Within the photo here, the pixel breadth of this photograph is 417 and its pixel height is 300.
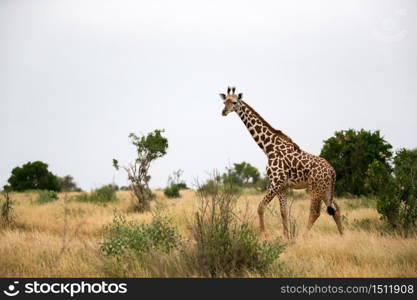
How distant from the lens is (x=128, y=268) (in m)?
6.53

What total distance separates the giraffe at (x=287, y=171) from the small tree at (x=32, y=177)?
2726cm

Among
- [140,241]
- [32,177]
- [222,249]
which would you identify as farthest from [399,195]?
[32,177]

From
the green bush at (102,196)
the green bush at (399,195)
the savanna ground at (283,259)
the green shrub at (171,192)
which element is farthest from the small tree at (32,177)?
the green bush at (399,195)

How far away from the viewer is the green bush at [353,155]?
19.3 metres

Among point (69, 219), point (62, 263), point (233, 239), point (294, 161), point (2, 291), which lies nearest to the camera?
point (2, 291)

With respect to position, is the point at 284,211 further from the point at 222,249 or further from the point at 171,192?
the point at 171,192

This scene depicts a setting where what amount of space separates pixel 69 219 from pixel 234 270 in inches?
320

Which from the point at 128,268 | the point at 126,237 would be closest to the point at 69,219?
the point at 126,237

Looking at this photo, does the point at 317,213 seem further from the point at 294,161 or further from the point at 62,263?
the point at 62,263

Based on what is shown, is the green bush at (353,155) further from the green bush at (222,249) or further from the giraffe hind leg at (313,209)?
the green bush at (222,249)

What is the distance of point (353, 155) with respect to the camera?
1955 cm

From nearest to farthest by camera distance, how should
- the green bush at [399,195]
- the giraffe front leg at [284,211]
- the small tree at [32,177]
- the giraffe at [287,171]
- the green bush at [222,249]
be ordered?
the green bush at [222,249]
the giraffe front leg at [284,211]
the giraffe at [287,171]
the green bush at [399,195]
the small tree at [32,177]

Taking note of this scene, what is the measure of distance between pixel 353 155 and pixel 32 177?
25193 millimetres

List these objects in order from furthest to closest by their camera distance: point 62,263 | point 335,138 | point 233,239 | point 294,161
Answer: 1. point 335,138
2. point 294,161
3. point 62,263
4. point 233,239
